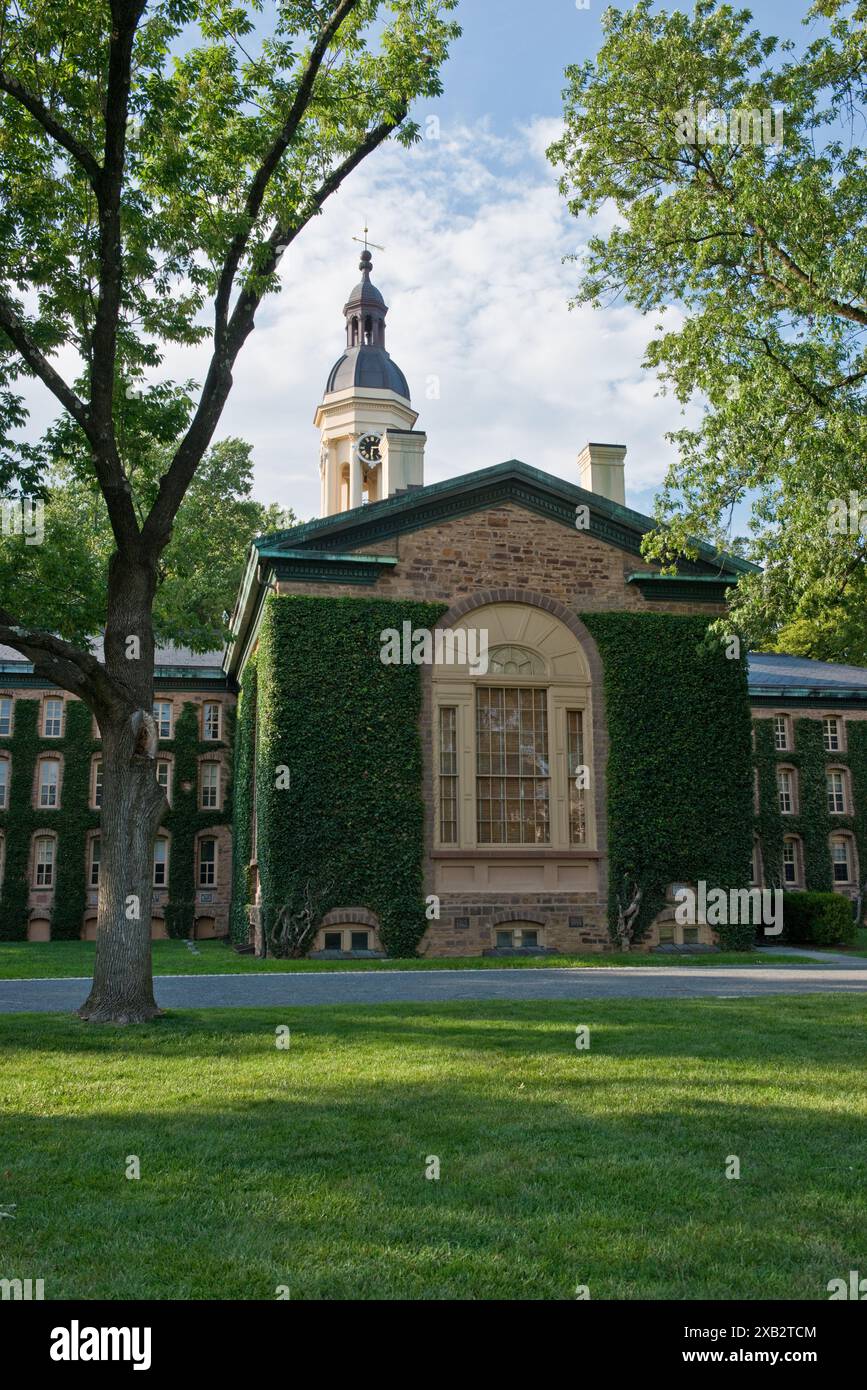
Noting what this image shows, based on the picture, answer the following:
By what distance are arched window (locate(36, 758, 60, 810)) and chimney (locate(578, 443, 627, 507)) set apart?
63.7 ft

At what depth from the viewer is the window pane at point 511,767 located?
21.4m

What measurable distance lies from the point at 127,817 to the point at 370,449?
2650 centimetres

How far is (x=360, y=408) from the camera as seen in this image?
124 feet

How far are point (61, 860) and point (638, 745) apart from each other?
65.7ft

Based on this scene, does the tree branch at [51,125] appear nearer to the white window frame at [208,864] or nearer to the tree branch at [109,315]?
the tree branch at [109,315]

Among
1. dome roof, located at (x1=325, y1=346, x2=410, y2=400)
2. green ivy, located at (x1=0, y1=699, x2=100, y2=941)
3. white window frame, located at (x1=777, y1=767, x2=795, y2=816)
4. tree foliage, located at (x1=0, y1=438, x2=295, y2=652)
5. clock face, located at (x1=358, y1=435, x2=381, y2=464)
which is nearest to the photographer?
tree foliage, located at (x1=0, y1=438, x2=295, y2=652)

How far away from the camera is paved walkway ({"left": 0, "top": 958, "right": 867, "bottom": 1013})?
12.8 metres

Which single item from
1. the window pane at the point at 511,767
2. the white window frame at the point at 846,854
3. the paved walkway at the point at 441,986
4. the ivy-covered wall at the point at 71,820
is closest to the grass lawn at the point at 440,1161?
the paved walkway at the point at 441,986

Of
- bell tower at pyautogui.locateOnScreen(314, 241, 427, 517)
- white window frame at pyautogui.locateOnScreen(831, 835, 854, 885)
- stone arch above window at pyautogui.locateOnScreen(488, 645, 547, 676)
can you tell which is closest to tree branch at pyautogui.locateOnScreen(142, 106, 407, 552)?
stone arch above window at pyautogui.locateOnScreen(488, 645, 547, 676)

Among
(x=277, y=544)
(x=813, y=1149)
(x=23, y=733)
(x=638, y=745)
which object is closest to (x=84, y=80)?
(x=277, y=544)

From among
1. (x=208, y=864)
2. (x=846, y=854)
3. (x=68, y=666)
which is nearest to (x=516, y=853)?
(x=68, y=666)

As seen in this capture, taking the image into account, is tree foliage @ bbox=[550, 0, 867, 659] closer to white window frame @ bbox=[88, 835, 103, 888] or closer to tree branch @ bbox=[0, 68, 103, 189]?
tree branch @ bbox=[0, 68, 103, 189]

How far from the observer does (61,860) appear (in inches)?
1341

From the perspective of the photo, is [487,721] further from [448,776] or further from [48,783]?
[48,783]
